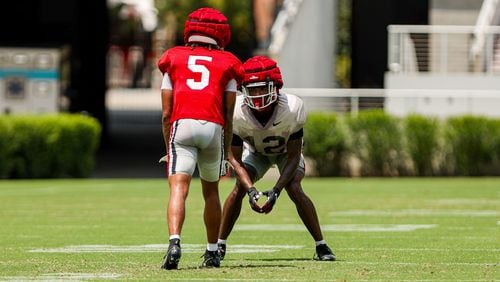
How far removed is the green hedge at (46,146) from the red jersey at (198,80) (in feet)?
59.0

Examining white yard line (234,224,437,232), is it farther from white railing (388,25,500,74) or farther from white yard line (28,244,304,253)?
white railing (388,25,500,74)

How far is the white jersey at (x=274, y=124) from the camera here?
11641mm

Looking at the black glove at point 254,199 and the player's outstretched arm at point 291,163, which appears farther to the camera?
the player's outstretched arm at point 291,163

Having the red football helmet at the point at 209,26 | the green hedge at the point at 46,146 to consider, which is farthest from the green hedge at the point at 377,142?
the red football helmet at the point at 209,26

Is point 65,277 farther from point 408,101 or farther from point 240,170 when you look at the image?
point 408,101

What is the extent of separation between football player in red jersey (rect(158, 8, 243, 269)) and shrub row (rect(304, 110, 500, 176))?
59.2 ft

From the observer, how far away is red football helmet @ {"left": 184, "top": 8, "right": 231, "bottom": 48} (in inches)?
436

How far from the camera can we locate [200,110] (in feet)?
35.7

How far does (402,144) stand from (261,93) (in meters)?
18.4

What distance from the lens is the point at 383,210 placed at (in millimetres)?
19516

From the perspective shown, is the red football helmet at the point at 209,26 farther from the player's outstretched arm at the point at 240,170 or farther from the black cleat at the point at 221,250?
the black cleat at the point at 221,250

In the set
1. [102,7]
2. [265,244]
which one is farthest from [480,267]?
[102,7]

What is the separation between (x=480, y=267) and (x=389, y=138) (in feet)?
60.0

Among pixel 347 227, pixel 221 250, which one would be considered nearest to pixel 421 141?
pixel 347 227
